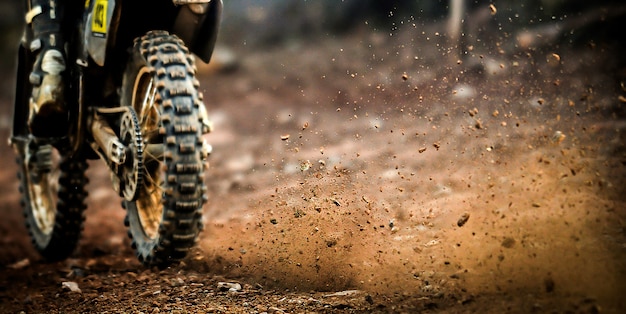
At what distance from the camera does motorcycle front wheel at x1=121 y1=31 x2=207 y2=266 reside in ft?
10.9

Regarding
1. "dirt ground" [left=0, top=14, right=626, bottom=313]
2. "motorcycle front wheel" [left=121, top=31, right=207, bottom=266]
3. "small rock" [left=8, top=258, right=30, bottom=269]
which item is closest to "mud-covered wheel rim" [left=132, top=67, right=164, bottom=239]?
"motorcycle front wheel" [left=121, top=31, right=207, bottom=266]

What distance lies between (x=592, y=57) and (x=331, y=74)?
427cm

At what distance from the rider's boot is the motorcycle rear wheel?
0.30m

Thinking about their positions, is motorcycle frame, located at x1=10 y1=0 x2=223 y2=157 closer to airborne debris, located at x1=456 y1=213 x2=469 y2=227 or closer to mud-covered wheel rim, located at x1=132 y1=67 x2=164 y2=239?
mud-covered wheel rim, located at x1=132 y1=67 x2=164 y2=239

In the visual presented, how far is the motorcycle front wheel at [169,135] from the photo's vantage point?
3.33 meters

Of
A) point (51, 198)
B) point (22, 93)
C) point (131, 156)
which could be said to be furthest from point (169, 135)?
point (51, 198)

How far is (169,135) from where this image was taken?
130 inches

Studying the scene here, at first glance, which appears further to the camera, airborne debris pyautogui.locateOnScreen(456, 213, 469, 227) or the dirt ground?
airborne debris pyautogui.locateOnScreen(456, 213, 469, 227)

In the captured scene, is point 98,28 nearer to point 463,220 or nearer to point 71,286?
point 71,286

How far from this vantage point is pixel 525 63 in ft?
27.2

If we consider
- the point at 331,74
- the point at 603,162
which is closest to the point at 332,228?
the point at 603,162

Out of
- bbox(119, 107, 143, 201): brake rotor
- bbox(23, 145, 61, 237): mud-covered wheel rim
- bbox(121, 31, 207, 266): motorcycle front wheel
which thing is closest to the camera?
bbox(121, 31, 207, 266): motorcycle front wheel

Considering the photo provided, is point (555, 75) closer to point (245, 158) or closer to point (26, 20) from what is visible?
point (245, 158)

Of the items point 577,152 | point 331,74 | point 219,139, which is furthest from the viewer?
point 331,74
